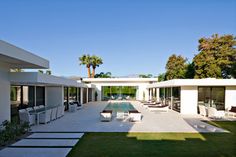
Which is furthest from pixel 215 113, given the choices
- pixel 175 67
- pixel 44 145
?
Result: pixel 175 67

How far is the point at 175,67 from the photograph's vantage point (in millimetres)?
40469

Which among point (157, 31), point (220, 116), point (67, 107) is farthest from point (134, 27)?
point (220, 116)

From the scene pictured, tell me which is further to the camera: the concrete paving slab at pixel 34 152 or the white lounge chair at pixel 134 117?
the white lounge chair at pixel 134 117

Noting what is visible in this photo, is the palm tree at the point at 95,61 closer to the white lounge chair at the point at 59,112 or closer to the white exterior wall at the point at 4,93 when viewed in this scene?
the white lounge chair at the point at 59,112

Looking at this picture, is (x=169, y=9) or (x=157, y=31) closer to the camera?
(x=169, y=9)

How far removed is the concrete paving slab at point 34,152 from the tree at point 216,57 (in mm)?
25915

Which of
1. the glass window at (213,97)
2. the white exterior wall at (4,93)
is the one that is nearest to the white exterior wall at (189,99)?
the glass window at (213,97)

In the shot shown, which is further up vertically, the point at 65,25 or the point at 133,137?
the point at 65,25

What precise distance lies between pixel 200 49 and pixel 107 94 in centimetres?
1865

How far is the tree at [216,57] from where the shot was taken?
29250 millimetres

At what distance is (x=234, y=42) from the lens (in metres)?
29.8

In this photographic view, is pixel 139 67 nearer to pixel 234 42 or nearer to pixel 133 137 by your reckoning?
pixel 234 42

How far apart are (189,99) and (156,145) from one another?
37.5 ft

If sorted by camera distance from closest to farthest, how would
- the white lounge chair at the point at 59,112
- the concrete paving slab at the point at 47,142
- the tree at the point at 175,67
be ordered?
1. the concrete paving slab at the point at 47,142
2. the white lounge chair at the point at 59,112
3. the tree at the point at 175,67
